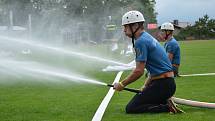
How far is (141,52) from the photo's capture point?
8.53 m

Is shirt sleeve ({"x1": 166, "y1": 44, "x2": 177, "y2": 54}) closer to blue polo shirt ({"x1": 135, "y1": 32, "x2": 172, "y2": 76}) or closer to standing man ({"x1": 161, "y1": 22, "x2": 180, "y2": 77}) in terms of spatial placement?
standing man ({"x1": 161, "y1": 22, "x2": 180, "y2": 77})

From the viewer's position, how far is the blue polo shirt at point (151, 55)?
8555 mm

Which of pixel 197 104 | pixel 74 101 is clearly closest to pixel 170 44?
pixel 74 101

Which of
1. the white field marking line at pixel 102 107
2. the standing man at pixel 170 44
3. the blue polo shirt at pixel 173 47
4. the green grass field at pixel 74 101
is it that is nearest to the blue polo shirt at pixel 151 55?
the green grass field at pixel 74 101

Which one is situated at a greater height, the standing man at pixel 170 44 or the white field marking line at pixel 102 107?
the standing man at pixel 170 44

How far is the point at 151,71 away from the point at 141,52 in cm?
59

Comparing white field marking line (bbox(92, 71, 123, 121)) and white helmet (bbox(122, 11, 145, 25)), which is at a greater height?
white helmet (bbox(122, 11, 145, 25))

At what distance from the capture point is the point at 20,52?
33.2 metres

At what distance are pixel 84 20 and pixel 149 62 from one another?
163ft

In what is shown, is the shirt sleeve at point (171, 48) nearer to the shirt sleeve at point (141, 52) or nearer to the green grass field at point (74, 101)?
the green grass field at point (74, 101)

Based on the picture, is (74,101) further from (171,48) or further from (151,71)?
(171,48)

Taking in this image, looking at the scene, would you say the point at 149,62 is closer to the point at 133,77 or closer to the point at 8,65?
the point at 133,77

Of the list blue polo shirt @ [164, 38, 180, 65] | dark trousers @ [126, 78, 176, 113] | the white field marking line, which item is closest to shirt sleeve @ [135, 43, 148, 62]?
dark trousers @ [126, 78, 176, 113]

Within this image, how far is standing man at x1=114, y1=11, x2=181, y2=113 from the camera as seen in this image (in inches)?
340
